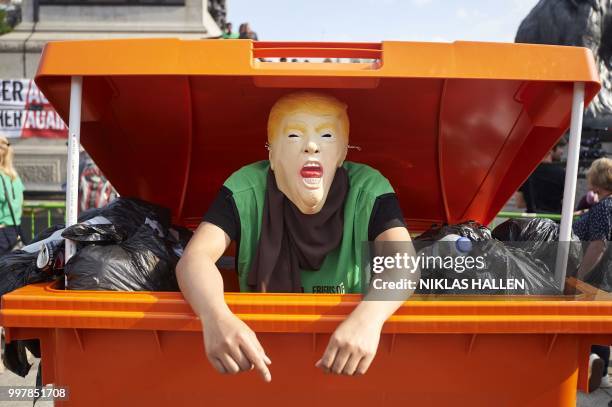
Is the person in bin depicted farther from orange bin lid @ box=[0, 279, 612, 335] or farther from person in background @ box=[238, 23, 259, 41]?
person in background @ box=[238, 23, 259, 41]

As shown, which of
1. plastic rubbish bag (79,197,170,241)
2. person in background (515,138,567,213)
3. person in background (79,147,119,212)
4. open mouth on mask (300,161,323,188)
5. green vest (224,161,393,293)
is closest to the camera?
open mouth on mask (300,161,323,188)

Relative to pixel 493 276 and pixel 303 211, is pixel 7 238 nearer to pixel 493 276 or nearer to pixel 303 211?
pixel 303 211

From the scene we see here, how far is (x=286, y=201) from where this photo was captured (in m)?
2.04

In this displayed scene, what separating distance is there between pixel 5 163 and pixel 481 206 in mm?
4090

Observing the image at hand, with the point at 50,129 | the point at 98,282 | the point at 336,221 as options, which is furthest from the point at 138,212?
the point at 50,129

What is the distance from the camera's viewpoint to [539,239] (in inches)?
86.8

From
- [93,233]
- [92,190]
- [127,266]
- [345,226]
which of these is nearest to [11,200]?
[92,190]

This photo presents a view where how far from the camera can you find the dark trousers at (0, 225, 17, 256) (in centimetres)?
470

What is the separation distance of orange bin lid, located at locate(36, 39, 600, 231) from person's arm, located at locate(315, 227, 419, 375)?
68 cm

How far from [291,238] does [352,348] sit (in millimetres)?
681

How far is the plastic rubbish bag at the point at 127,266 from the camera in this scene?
171 cm

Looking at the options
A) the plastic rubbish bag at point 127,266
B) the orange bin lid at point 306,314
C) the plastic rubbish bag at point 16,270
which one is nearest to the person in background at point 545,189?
the orange bin lid at point 306,314

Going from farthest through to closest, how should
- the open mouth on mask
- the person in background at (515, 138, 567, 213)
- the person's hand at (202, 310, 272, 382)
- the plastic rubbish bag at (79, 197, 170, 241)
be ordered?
the person in background at (515, 138, 567, 213) < the plastic rubbish bag at (79, 197, 170, 241) < the open mouth on mask < the person's hand at (202, 310, 272, 382)

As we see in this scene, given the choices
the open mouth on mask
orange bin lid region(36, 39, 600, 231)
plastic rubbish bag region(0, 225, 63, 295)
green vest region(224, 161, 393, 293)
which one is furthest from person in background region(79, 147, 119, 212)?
the open mouth on mask
